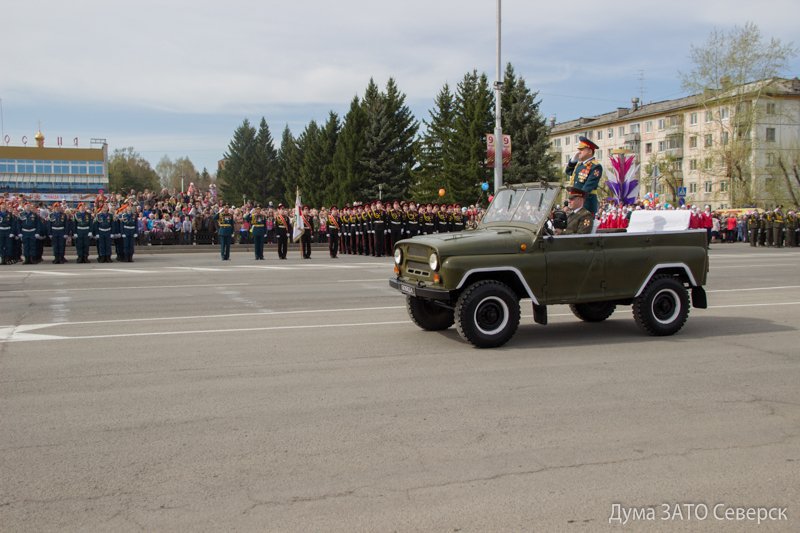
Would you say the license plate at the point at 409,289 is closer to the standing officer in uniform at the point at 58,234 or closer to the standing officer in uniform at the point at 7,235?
the standing officer in uniform at the point at 58,234

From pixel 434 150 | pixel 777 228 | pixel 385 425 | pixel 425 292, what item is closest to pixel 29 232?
pixel 425 292

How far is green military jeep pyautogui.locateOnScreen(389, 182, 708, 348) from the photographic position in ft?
28.5

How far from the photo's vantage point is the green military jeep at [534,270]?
867cm

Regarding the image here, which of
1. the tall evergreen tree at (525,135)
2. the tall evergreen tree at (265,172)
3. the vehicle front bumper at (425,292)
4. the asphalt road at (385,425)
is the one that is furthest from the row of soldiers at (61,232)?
the tall evergreen tree at (265,172)

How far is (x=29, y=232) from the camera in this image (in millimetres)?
25797

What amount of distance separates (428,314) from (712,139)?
77.0 metres

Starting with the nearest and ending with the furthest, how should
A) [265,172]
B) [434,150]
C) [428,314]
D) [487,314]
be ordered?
[487,314] < [428,314] < [434,150] < [265,172]

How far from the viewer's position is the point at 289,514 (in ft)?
13.7

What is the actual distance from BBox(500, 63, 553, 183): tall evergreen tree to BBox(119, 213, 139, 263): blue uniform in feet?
122

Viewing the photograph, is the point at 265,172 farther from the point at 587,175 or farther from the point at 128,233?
the point at 587,175

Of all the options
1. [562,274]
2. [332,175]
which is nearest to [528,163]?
[332,175]

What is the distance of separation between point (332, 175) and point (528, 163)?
23.8 m

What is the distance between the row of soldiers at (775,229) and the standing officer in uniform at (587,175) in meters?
33.5

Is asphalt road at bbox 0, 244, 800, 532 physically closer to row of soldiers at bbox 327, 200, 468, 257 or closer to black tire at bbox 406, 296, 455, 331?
black tire at bbox 406, 296, 455, 331
